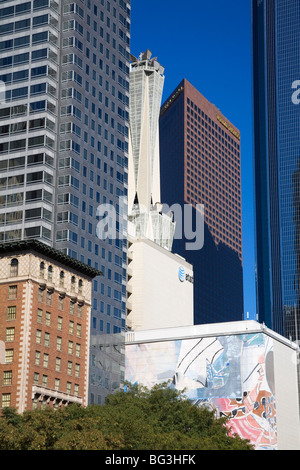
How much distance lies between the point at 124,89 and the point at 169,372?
59895 millimetres

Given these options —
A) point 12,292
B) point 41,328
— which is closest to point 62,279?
point 12,292

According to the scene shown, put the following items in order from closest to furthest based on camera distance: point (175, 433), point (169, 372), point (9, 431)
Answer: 1. point (9, 431)
2. point (175, 433)
3. point (169, 372)

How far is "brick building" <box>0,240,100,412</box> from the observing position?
107250mm

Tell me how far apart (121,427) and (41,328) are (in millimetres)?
28751

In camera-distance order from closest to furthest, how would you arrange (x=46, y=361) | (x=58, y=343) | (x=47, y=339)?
(x=46, y=361), (x=47, y=339), (x=58, y=343)

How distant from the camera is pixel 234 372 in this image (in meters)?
163

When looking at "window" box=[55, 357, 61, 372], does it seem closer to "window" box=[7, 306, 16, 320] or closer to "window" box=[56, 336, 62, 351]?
"window" box=[56, 336, 62, 351]

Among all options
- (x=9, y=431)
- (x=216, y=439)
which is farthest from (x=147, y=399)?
(x=9, y=431)

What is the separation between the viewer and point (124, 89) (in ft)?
570

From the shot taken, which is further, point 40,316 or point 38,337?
point 40,316

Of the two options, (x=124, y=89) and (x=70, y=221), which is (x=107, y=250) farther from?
(x=124, y=89)

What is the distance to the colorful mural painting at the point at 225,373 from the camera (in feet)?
520

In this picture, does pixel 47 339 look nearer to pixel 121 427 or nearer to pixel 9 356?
pixel 9 356

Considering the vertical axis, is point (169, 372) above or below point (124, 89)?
below
